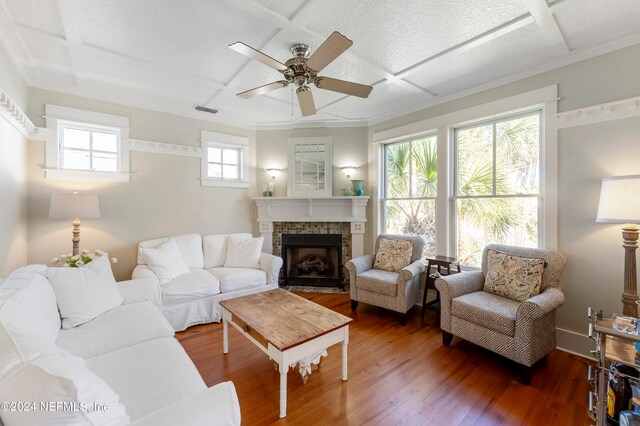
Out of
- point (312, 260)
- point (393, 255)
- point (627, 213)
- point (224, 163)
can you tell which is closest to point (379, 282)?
point (393, 255)

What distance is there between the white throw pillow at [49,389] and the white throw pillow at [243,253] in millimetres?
2779

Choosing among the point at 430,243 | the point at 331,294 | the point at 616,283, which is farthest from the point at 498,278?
the point at 331,294

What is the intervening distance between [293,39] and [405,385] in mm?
2802

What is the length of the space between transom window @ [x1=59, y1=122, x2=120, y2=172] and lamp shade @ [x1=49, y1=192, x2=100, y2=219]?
0.64 m

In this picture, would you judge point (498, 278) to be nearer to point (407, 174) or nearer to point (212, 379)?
point (407, 174)

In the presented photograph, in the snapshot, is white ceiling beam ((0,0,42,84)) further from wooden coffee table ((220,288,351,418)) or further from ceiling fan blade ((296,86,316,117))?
wooden coffee table ((220,288,351,418))

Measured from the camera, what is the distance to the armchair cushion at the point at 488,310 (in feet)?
7.06

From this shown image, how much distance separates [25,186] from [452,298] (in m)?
4.44

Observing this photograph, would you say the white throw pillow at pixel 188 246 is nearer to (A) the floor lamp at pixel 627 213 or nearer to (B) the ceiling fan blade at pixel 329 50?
(B) the ceiling fan blade at pixel 329 50

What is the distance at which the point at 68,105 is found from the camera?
3.14 metres

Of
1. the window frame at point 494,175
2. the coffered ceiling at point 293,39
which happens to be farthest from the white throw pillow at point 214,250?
the window frame at point 494,175

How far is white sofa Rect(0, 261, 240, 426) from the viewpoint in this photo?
771 millimetres

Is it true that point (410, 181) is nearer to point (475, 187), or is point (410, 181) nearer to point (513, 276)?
point (475, 187)

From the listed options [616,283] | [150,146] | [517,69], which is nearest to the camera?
[616,283]
